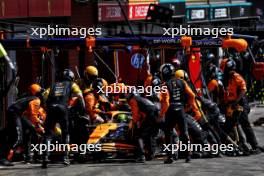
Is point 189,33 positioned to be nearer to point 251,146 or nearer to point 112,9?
point 251,146

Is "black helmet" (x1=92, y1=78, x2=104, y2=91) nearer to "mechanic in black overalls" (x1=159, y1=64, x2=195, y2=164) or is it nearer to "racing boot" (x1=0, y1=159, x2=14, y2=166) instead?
"mechanic in black overalls" (x1=159, y1=64, x2=195, y2=164)

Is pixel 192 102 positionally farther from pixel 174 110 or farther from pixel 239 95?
pixel 239 95

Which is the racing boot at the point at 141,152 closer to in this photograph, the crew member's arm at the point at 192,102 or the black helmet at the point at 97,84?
the crew member's arm at the point at 192,102

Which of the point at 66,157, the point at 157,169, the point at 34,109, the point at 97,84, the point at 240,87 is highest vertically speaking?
the point at 97,84

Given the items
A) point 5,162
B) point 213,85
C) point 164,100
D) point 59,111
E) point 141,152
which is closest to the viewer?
point 59,111

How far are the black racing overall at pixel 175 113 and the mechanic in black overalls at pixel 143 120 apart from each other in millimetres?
364

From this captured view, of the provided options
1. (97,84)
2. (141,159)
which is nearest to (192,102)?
(141,159)

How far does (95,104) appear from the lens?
52.1 ft

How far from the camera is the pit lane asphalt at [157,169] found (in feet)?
44.5

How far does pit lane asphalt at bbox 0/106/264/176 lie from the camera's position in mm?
13570

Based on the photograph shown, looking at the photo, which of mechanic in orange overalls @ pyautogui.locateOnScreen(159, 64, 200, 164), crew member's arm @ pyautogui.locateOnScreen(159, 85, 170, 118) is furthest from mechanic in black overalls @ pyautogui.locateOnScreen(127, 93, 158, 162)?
crew member's arm @ pyautogui.locateOnScreen(159, 85, 170, 118)

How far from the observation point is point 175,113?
1480 centimetres

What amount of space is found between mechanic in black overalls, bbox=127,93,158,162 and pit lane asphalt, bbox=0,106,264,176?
422 millimetres

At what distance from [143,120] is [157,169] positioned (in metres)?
1.48
